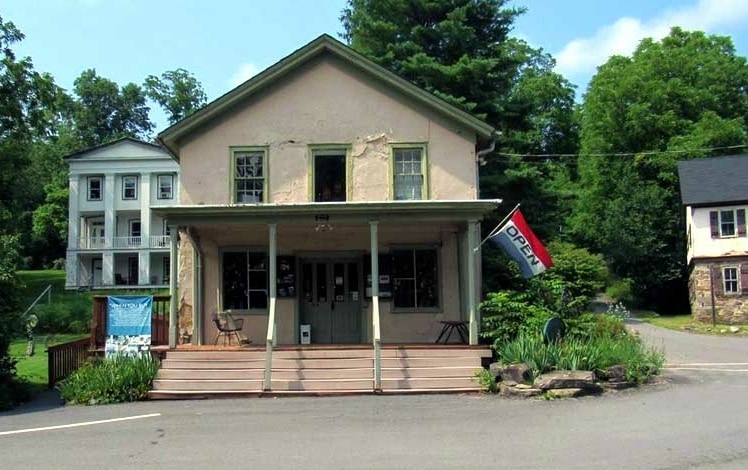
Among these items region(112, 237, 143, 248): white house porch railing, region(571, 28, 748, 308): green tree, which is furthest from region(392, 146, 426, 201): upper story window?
region(112, 237, 143, 248): white house porch railing

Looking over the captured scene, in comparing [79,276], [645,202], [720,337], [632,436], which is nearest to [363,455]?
[632,436]

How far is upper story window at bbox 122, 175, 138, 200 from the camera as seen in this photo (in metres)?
46.1

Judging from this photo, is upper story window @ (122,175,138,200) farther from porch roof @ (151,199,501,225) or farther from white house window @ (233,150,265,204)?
porch roof @ (151,199,501,225)

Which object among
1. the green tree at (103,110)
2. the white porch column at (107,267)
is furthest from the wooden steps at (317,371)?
the green tree at (103,110)

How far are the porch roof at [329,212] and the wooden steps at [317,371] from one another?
2.74 metres

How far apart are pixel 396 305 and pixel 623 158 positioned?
30.2 m

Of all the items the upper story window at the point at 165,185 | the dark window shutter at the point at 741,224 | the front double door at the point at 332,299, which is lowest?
the front double door at the point at 332,299

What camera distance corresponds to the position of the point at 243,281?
16.8 meters

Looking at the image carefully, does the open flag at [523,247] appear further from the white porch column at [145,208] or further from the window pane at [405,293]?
the white porch column at [145,208]

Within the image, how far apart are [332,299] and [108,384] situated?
19.8 ft

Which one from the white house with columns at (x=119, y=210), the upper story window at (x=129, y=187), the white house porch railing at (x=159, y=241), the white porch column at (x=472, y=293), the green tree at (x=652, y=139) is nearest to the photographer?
the white porch column at (x=472, y=293)

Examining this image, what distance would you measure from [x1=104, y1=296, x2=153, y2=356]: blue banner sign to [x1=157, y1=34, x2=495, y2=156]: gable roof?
4140 mm

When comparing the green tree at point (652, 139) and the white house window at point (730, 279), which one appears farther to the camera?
the green tree at point (652, 139)

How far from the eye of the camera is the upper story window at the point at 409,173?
16688mm
